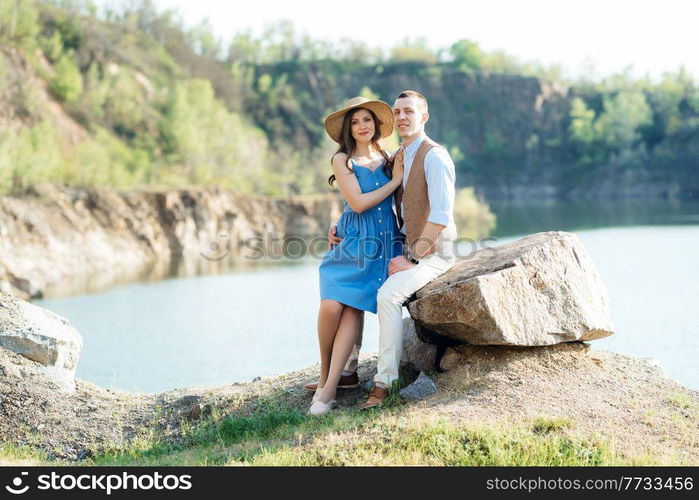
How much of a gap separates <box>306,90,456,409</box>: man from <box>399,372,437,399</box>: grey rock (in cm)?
14

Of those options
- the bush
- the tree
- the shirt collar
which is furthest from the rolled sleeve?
the tree

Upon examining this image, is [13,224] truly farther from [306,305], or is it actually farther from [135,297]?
[306,305]

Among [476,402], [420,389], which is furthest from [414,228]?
[476,402]

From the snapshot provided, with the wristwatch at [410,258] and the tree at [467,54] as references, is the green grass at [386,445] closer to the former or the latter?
the wristwatch at [410,258]

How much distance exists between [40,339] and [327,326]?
9.16ft

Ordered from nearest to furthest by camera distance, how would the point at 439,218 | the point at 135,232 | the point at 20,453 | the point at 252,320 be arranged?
1. the point at 439,218
2. the point at 20,453
3. the point at 252,320
4. the point at 135,232

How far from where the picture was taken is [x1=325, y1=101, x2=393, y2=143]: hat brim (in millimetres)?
6707

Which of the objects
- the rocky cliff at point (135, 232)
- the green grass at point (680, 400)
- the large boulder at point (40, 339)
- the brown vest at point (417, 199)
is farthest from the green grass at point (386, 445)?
the rocky cliff at point (135, 232)

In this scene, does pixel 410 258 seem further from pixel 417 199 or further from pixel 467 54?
pixel 467 54

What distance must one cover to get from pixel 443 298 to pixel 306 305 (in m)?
14.4

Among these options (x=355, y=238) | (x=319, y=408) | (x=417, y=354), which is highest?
(x=355, y=238)

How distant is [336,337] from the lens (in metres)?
6.55

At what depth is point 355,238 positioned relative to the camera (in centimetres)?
671

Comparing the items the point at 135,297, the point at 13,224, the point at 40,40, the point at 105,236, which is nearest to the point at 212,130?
the point at 40,40
